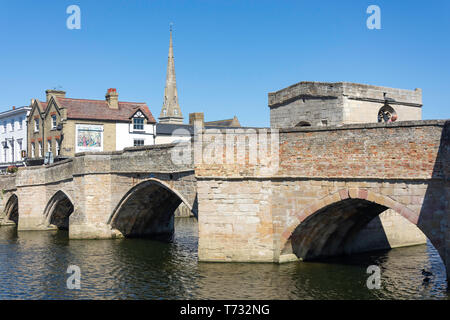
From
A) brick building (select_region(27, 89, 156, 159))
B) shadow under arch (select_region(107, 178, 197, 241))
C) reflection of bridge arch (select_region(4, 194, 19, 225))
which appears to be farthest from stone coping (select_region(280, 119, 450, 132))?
reflection of bridge arch (select_region(4, 194, 19, 225))

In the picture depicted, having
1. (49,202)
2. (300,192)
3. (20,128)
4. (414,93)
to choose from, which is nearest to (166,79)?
(20,128)

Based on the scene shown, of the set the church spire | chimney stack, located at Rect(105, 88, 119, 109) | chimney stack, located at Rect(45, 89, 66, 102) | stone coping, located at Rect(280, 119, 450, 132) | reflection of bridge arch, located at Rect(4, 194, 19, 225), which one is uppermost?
the church spire

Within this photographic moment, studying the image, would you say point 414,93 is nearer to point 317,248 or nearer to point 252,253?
point 317,248

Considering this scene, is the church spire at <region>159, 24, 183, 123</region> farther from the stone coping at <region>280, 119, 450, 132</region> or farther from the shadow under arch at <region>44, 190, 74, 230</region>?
the stone coping at <region>280, 119, 450, 132</region>

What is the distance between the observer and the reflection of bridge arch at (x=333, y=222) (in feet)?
66.2

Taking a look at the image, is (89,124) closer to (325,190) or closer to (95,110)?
(95,110)

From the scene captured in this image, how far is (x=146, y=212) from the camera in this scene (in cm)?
3469

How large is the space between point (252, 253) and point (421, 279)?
23.3ft

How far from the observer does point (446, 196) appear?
17938mm

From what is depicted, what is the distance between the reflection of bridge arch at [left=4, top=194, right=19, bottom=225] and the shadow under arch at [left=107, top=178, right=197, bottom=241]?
16215 mm

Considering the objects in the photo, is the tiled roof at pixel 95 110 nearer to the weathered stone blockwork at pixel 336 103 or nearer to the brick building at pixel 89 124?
the brick building at pixel 89 124

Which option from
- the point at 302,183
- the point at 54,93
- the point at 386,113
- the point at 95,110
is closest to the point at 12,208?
the point at 95,110

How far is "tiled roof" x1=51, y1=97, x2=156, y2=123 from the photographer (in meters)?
47.9

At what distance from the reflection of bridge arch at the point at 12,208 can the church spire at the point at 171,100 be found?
4443cm
